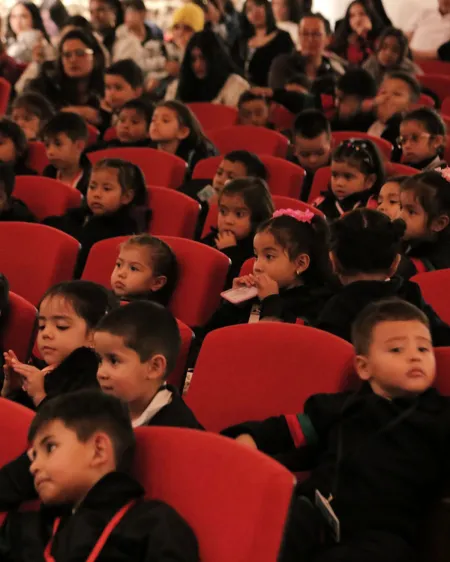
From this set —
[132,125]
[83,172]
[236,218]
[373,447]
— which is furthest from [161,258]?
[132,125]

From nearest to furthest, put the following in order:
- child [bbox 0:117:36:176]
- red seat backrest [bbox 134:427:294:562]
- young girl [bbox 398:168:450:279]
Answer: red seat backrest [bbox 134:427:294:562], young girl [bbox 398:168:450:279], child [bbox 0:117:36:176]

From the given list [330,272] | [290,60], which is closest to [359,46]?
[290,60]

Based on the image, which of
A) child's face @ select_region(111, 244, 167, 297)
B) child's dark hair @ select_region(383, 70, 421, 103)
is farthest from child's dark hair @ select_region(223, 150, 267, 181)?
child's dark hair @ select_region(383, 70, 421, 103)

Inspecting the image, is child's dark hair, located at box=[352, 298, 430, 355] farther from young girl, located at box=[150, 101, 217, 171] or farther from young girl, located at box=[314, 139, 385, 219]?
young girl, located at box=[150, 101, 217, 171]

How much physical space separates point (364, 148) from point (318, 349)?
6.23 ft

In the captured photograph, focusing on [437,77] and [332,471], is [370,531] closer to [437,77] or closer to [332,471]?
[332,471]

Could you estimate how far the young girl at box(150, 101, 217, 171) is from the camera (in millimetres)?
4895

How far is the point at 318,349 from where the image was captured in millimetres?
2254

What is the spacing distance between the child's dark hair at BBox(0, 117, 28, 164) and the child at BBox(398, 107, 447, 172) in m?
1.75

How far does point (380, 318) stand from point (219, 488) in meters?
0.62

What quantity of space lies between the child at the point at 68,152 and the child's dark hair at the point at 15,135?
124mm

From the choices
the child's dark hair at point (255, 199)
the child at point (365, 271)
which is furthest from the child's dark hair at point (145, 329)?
the child's dark hair at point (255, 199)

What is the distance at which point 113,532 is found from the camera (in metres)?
1.76

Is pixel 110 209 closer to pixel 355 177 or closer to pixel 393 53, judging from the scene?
pixel 355 177
